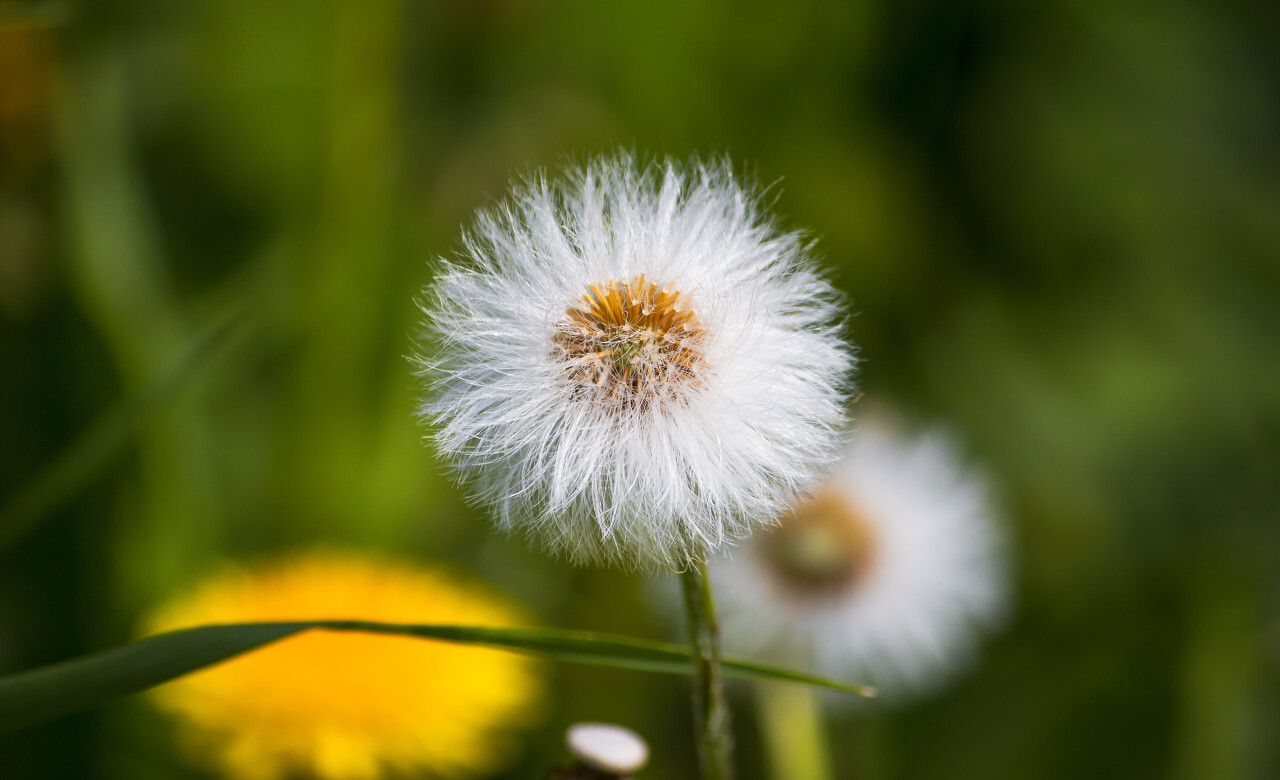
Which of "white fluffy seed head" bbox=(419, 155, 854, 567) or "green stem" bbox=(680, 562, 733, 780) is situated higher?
"white fluffy seed head" bbox=(419, 155, 854, 567)

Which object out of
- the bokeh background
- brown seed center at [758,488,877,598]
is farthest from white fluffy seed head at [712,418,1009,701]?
the bokeh background

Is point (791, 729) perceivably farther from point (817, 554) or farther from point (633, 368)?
point (633, 368)

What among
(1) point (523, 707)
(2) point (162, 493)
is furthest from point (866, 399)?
(2) point (162, 493)

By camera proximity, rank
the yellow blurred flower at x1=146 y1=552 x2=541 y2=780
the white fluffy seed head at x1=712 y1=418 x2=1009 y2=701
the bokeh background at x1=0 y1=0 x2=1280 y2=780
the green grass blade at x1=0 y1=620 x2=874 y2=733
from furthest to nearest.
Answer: the bokeh background at x1=0 y1=0 x2=1280 y2=780
the white fluffy seed head at x1=712 y1=418 x2=1009 y2=701
the yellow blurred flower at x1=146 y1=552 x2=541 y2=780
the green grass blade at x1=0 y1=620 x2=874 y2=733

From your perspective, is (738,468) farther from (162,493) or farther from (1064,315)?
(1064,315)

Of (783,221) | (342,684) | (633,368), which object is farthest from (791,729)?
(783,221)

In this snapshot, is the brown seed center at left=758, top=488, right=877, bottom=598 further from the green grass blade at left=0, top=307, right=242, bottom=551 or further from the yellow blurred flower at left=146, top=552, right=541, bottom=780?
the green grass blade at left=0, top=307, right=242, bottom=551
